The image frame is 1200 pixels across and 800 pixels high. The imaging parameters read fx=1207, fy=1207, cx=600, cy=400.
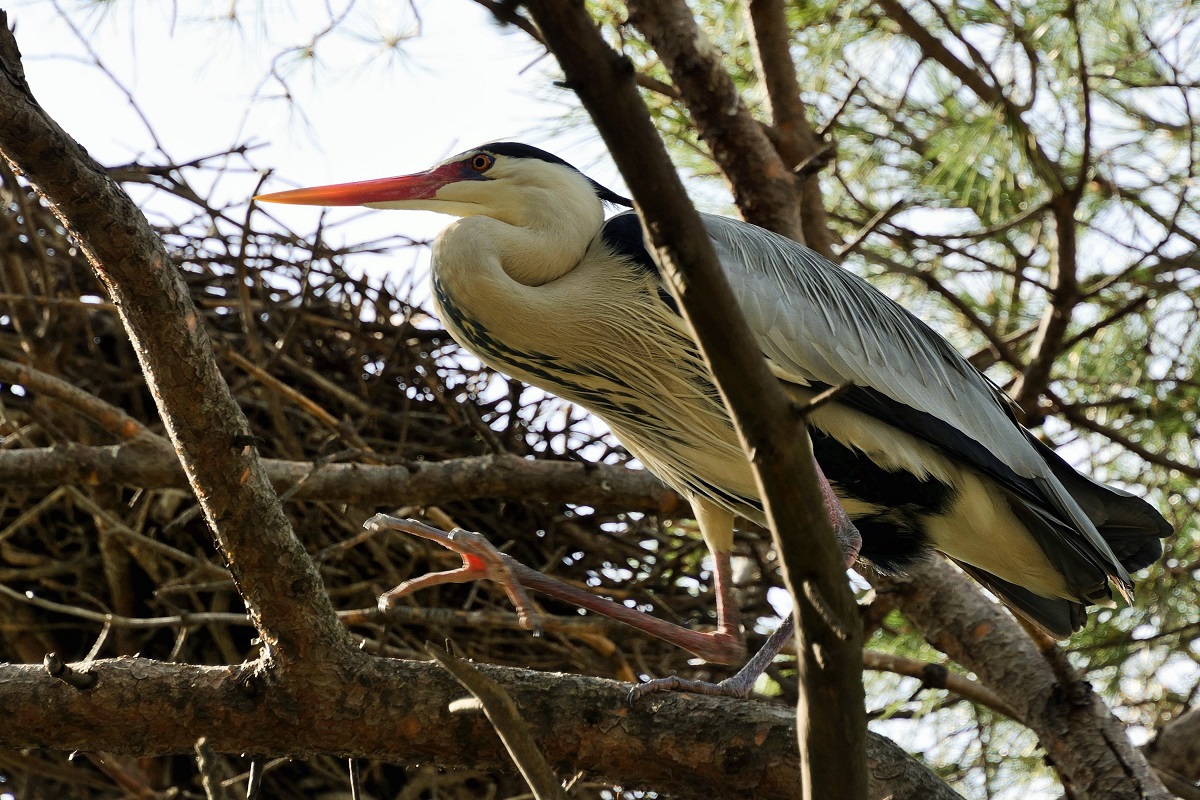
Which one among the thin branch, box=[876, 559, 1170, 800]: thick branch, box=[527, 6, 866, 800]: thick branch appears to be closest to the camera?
box=[527, 6, 866, 800]: thick branch

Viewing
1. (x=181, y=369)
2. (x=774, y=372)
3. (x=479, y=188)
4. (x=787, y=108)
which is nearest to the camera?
(x=181, y=369)

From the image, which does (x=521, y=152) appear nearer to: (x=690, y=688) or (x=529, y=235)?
(x=529, y=235)

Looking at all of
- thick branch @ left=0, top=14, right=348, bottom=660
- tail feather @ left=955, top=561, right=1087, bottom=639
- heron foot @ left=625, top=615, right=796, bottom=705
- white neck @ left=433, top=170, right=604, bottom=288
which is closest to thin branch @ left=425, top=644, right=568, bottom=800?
thick branch @ left=0, top=14, right=348, bottom=660

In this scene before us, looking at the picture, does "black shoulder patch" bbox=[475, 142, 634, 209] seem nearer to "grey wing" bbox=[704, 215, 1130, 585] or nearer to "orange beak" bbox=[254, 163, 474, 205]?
"orange beak" bbox=[254, 163, 474, 205]

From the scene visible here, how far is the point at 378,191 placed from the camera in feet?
8.63

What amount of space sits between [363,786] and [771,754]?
169cm

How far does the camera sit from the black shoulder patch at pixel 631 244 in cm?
236

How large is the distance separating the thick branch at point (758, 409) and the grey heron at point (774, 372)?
108 centimetres

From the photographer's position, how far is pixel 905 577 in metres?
2.64

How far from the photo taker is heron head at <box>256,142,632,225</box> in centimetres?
256

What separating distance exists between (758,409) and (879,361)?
1.54 meters

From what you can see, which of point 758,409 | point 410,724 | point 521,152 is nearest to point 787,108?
point 521,152

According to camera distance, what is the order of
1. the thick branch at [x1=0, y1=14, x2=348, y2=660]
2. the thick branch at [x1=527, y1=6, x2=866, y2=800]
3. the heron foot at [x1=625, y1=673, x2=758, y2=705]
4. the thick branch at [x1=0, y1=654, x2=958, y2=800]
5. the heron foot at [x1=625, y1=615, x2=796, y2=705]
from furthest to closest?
1. the heron foot at [x1=625, y1=615, x2=796, y2=705]
2. the heron foot at [x1=625, y1=673, x2=758, y2=705]
3. the thick branch at [x1=0, y1=654, x2=958, y2=800]
4. the thick branch at [x1=0, y1=14, x2=348, y2=660]
5. the thick branch at [x1=527, y1=6, x2=866, y2=800]

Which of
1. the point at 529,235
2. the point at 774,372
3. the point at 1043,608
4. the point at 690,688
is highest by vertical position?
the point at 529,235
